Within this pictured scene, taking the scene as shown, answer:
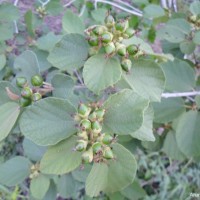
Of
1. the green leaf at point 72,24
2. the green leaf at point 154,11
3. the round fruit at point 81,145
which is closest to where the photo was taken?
the round fruit at point 81,145

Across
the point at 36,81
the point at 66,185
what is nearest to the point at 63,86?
the point at 36,81

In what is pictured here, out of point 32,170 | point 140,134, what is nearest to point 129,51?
point 140,134

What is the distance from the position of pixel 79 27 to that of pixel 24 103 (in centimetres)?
38

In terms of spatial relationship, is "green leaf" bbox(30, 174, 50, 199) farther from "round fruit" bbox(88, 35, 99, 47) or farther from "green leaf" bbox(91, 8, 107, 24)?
"green leaf" bbox(91, 8, 107, 24)

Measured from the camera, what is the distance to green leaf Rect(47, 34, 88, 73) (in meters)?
0.94

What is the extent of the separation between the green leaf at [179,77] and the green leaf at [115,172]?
1.81 feet

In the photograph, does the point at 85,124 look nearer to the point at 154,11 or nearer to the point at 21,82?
the point at 21,82

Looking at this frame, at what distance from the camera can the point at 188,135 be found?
130 cm

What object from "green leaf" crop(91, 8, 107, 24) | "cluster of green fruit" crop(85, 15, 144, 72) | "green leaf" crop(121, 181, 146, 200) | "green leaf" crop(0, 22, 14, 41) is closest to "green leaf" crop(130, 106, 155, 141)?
"cluster of green fruit" crop(85, 15, 144, 72)

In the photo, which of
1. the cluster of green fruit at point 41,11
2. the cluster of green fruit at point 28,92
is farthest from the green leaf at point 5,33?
the cluster of green fruit at point 28,92

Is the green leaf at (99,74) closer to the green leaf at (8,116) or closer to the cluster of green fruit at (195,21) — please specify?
the green leaf at (8,116)

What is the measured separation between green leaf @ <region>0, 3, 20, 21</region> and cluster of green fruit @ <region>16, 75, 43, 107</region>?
732mm

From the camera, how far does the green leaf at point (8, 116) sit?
89cm

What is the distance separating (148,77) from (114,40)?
0.49ft
